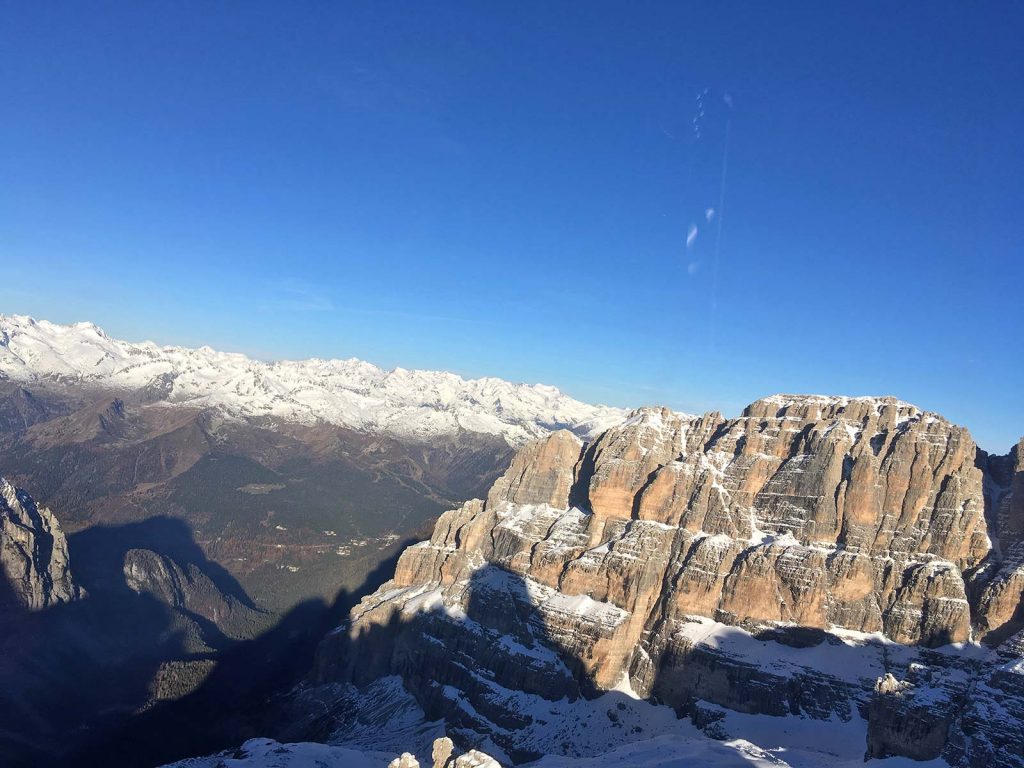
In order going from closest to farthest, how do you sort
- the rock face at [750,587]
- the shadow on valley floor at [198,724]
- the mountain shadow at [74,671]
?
the rock face at [750,587] → the shadow on valley floor at [198,724] → the mountain shadow at [74,671]

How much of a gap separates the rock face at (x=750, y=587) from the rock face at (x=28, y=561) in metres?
97.0

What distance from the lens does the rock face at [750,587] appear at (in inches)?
3868

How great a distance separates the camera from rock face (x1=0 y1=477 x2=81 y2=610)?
172 meters

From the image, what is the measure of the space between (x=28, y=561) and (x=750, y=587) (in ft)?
630

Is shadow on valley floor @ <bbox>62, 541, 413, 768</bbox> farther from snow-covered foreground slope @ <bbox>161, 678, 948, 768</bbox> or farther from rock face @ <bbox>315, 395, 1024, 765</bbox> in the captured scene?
snow-covered foreground slope @ <bbox>161, 678, 948, 768</bbox>

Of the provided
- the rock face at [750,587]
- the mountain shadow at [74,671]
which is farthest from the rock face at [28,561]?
the rock face at [750,587]

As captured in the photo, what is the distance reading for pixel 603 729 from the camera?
104 metres

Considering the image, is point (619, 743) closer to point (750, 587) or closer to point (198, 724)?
point (750, 587)

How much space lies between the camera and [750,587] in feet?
363

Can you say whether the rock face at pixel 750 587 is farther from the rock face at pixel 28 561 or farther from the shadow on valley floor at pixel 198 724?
the rock face at pixel 28 561

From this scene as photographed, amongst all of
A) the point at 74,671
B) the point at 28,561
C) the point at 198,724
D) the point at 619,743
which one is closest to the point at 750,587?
the point at 619,743

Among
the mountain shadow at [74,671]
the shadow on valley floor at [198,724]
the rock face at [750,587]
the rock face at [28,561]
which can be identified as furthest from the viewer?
the rock face at [28,561]

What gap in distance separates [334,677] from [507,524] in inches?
1964

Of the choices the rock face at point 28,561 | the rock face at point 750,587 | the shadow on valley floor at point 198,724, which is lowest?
the shadow on valley floor at point 198,724
